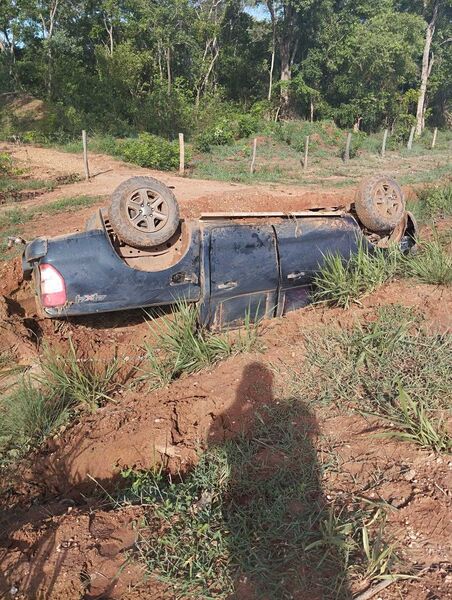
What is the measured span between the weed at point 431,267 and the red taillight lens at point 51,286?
324 cm

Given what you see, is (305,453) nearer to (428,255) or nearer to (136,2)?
(428,255)

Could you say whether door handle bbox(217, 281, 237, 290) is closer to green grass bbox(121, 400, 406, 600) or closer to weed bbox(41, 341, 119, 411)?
weed bbox(41, 341, 119, 411)

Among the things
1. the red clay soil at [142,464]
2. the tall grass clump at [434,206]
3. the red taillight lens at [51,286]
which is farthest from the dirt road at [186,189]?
the red taillight lens at [51,286]

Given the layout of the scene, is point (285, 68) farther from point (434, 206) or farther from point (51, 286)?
point (51, 286)

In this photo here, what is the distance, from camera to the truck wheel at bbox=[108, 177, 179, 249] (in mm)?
3861

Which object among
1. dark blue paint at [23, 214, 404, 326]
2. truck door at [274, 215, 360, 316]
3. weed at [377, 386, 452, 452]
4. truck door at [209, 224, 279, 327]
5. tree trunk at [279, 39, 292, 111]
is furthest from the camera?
tree trunk at [279, 39, 292, 111]

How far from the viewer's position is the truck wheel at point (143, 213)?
3.86 m

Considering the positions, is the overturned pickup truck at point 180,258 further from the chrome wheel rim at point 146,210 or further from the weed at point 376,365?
the weed at point 376,365

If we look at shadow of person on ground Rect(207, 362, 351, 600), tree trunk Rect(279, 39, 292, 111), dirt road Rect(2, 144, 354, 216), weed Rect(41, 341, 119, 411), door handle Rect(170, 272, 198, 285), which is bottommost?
weed Rect(41, 341, 119, 411)

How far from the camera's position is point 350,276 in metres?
4.33

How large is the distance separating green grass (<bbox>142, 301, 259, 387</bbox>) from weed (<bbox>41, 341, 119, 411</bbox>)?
328 millimetres

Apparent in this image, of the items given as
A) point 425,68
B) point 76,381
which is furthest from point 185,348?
point 425,68

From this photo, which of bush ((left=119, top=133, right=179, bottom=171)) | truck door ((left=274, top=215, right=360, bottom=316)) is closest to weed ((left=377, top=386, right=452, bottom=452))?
truck door ((left=274, top=215, right=360, bottom=316))

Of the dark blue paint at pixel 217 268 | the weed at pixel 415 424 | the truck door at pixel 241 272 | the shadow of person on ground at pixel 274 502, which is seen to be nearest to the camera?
the shadow of person on ground at pixel 274 502
